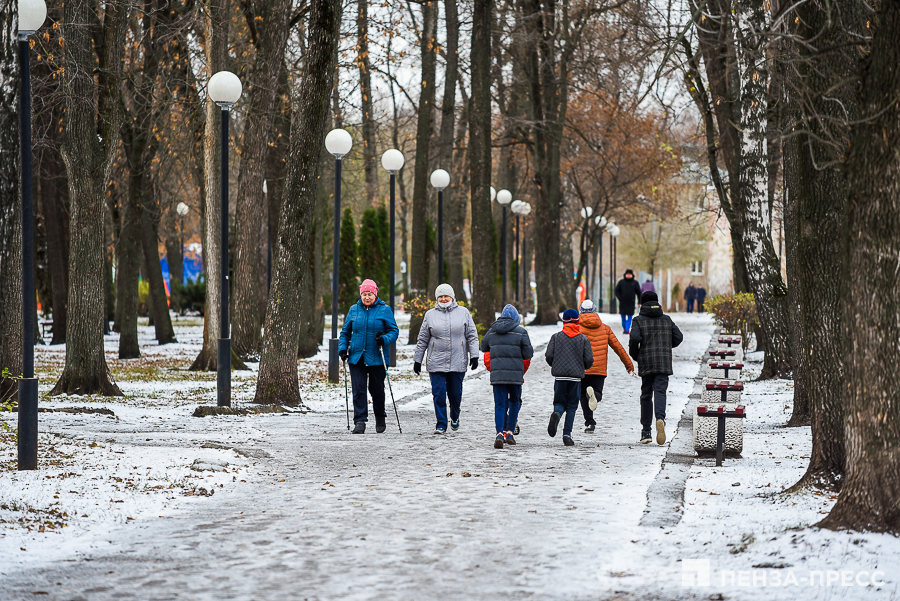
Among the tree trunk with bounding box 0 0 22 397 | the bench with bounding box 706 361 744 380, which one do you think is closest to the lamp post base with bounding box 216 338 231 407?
the tree trunk with bounding box 0 0 22 397

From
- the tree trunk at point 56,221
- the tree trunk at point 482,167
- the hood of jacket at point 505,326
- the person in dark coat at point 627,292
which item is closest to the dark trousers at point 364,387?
the hood of jacket at point 505,326

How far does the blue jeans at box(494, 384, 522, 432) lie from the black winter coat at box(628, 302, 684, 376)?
1.37 metres

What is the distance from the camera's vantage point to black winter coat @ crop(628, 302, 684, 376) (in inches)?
454

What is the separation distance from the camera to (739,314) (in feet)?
81.5

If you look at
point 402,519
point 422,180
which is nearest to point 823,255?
point 402,519

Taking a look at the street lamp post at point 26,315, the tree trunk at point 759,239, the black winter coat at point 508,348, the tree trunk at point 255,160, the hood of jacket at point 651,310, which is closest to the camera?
the street lamp post at point 26,315

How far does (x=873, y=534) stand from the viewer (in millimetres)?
6230

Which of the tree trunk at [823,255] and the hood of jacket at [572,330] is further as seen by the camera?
the hood of jacket at [572,330]

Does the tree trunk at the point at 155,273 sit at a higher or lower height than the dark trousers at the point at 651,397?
higher

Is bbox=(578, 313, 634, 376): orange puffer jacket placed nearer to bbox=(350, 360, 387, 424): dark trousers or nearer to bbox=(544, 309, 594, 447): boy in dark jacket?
bbox=(544, 309, 594, 447): boy in dark jacket

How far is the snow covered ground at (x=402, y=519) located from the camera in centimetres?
570

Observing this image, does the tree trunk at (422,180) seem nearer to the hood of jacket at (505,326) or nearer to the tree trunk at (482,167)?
the tree trunk at (482,167)

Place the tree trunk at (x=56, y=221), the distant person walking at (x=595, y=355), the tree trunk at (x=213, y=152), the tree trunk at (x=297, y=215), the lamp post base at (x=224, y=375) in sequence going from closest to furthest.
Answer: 1. the distant person walking at (x=595, y=355)
2. the lamp post base at (x=224, y=375)
3. the tree trunk at (x=297, y=215)
4. the tree trunk at (x=213, y=152)
5. the tree trunk at (x=56, y=221)

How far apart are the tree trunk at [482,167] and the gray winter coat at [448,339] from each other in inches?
516
